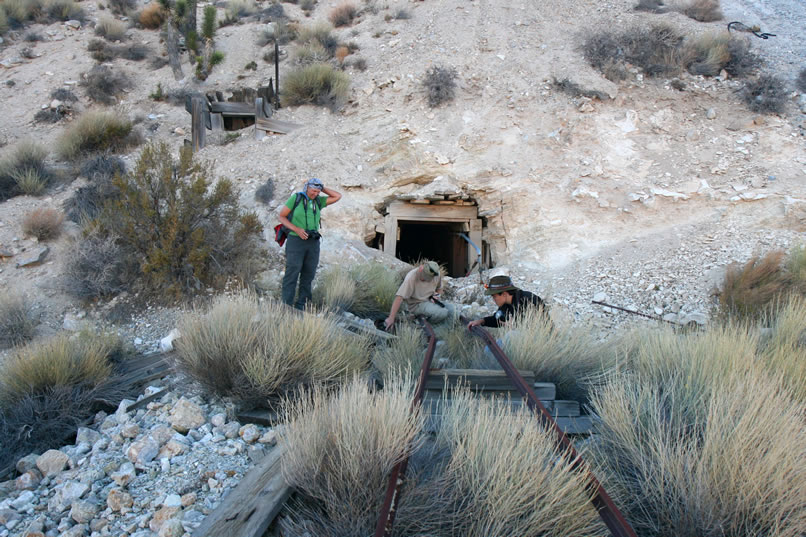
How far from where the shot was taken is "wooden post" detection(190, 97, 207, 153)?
35.9 ft

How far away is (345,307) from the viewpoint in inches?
276

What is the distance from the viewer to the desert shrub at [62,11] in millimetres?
16688

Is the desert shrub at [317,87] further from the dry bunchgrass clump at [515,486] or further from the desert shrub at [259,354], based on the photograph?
the dry bunchgrass clump at [515,486]

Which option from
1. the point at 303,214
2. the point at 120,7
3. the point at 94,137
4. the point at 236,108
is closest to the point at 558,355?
the point at 303,214

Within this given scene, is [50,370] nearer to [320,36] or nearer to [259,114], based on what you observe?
[259,114]

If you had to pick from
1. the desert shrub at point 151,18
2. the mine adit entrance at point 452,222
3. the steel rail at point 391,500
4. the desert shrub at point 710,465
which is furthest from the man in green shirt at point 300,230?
the desert shrub at point 151,18

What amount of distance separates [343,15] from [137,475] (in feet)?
54.1

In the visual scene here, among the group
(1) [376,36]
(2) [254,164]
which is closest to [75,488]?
(2) [254,164]

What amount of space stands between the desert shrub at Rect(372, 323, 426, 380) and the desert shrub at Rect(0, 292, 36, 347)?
4963 millimetres

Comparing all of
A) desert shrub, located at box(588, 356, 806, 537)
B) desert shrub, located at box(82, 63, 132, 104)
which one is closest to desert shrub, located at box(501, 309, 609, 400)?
desert shrub, located at box(588, 356, 806, 537)

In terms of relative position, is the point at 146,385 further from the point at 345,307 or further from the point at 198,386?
the point at 345,307

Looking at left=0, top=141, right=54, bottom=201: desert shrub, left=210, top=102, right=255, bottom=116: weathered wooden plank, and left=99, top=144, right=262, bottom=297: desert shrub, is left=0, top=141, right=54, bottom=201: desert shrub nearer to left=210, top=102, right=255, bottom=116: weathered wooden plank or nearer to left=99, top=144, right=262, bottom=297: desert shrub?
left=99, top=144, right=262, bottom=297: desert shrub

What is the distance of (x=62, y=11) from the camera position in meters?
16.8

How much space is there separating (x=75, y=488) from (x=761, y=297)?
8.01 m
